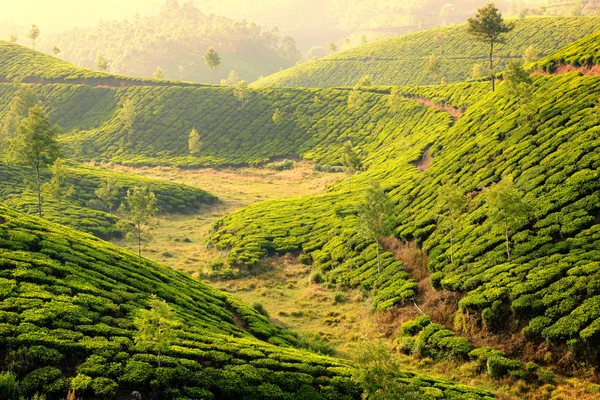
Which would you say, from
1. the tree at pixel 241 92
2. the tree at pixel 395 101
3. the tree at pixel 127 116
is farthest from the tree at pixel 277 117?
the tree at pixel 127 116

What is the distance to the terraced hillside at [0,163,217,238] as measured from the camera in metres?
72.6

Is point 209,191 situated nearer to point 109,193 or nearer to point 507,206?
point 109,193

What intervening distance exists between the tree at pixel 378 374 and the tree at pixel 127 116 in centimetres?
13208

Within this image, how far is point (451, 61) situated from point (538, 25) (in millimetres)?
36499

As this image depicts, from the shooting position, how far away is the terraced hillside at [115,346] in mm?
23500

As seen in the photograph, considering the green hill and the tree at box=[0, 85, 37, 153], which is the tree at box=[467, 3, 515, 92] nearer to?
the green hill

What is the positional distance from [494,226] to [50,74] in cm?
16978

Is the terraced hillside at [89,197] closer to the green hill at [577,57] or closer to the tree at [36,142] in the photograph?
the tree at [36,142]

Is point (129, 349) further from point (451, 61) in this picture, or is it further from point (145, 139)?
point (451, 61)

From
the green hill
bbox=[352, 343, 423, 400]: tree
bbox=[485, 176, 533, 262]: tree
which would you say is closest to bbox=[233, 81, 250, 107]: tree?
the green hill

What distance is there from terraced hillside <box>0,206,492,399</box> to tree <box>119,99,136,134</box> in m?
107

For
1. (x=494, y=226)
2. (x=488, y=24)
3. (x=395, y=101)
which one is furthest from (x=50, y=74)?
(x=494, y=226)

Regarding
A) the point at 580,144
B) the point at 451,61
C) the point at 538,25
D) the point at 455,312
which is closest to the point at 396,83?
the point at 451,61

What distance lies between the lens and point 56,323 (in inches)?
1059
